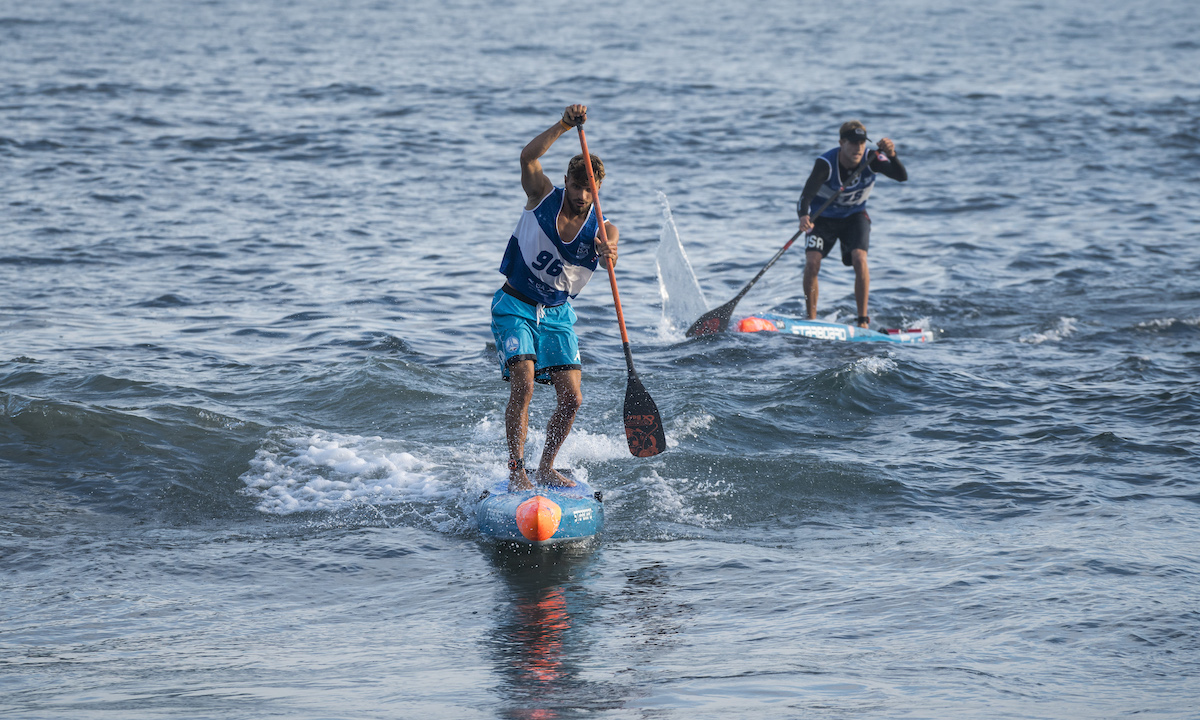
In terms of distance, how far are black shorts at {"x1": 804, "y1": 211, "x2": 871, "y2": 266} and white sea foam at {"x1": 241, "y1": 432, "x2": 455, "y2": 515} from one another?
5.19 metres

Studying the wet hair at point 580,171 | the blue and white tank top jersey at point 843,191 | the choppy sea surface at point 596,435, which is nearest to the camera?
the choppy sea surface at point 596,435

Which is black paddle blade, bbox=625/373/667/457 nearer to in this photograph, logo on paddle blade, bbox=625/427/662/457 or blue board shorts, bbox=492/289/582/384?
logo on paddle blade, bbox=625/427/662/457

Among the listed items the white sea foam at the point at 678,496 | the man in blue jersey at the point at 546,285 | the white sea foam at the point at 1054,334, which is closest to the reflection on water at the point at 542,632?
the man in blue jersey at the point at 546,285

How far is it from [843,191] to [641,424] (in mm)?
4954

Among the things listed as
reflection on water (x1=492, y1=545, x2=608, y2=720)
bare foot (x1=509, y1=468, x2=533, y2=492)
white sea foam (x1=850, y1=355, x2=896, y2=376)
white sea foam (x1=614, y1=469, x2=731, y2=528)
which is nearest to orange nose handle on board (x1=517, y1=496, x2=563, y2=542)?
reflection on water (x1=492, y1=545, x2=608, y2=720)

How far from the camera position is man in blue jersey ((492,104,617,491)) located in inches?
241

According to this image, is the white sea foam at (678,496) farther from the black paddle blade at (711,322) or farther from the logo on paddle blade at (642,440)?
the black paddle blade at (711,322)

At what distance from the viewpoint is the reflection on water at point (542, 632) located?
459cm

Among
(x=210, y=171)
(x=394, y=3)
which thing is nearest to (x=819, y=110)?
(x=210, y=171)

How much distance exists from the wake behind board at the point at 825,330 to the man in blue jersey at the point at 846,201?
1.01 ft

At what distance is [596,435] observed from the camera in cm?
823

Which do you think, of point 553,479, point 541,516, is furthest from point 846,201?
point 541,516

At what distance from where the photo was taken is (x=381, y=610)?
557 cm

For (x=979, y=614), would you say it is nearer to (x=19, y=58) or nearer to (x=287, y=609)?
(x=287, y=609)
